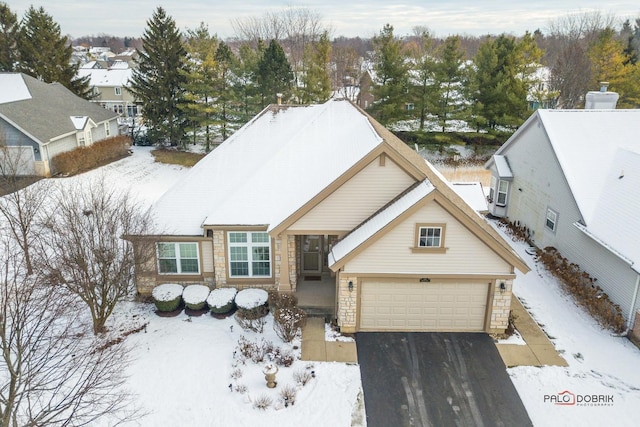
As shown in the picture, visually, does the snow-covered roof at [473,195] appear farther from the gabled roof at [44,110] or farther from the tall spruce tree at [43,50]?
the tall spruce tree at [43,50]

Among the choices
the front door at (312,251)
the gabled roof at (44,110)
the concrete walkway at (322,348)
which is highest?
the gabled roof at (44,110)

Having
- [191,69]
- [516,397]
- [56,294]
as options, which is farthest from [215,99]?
[516,397]

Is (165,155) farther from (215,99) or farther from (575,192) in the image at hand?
(575,192)

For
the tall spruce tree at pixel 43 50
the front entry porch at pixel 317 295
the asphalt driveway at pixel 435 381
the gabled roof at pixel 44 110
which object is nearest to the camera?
the asphalt driveway at pixel 435 381

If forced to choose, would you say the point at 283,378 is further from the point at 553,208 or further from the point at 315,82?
the point at 315,82

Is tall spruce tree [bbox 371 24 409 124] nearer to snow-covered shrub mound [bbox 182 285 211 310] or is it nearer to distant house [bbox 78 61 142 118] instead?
snow-covered shrub mound [bbox 182 285 211 310]

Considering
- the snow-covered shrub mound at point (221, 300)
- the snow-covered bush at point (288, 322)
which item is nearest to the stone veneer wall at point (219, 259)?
the snow-covered shrub mound at point (221, 300)
